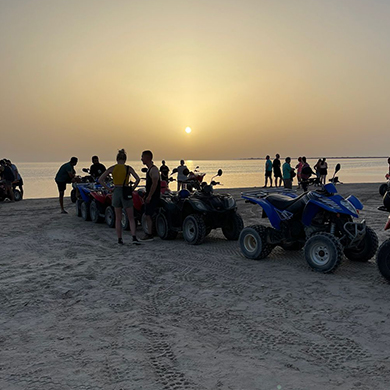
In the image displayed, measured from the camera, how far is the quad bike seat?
627cm

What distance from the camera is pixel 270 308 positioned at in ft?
14.7

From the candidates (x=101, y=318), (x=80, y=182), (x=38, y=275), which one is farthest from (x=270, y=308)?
(x=80, y=182)

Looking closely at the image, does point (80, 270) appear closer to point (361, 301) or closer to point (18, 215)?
point (361, 301)

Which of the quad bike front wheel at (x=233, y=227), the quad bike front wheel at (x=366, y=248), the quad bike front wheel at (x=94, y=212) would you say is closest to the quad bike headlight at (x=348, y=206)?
the quad bike front wheel at (x=366, y=248)

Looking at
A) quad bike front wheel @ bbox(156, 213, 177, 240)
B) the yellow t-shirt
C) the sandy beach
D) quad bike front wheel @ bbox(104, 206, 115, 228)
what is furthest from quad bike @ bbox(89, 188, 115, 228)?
the sandy beach

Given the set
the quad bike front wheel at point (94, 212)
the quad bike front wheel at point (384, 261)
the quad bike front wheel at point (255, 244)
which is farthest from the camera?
the quad bike front wheel at point (94, 212)

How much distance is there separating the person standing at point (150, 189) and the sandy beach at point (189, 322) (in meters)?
1.28

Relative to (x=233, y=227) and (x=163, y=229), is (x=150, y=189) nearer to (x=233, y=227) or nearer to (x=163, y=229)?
(x=163, y=229)

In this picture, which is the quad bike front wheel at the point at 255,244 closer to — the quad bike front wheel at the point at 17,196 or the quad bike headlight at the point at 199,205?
the quad bike headlight at the point at 199,205

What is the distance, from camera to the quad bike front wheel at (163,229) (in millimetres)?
8492

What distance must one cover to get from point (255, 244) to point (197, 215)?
1.65 metres

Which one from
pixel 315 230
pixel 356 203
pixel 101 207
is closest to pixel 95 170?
pixel 101 207

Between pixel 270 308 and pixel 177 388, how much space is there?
182 centimetres

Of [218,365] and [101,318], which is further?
[101,318]
